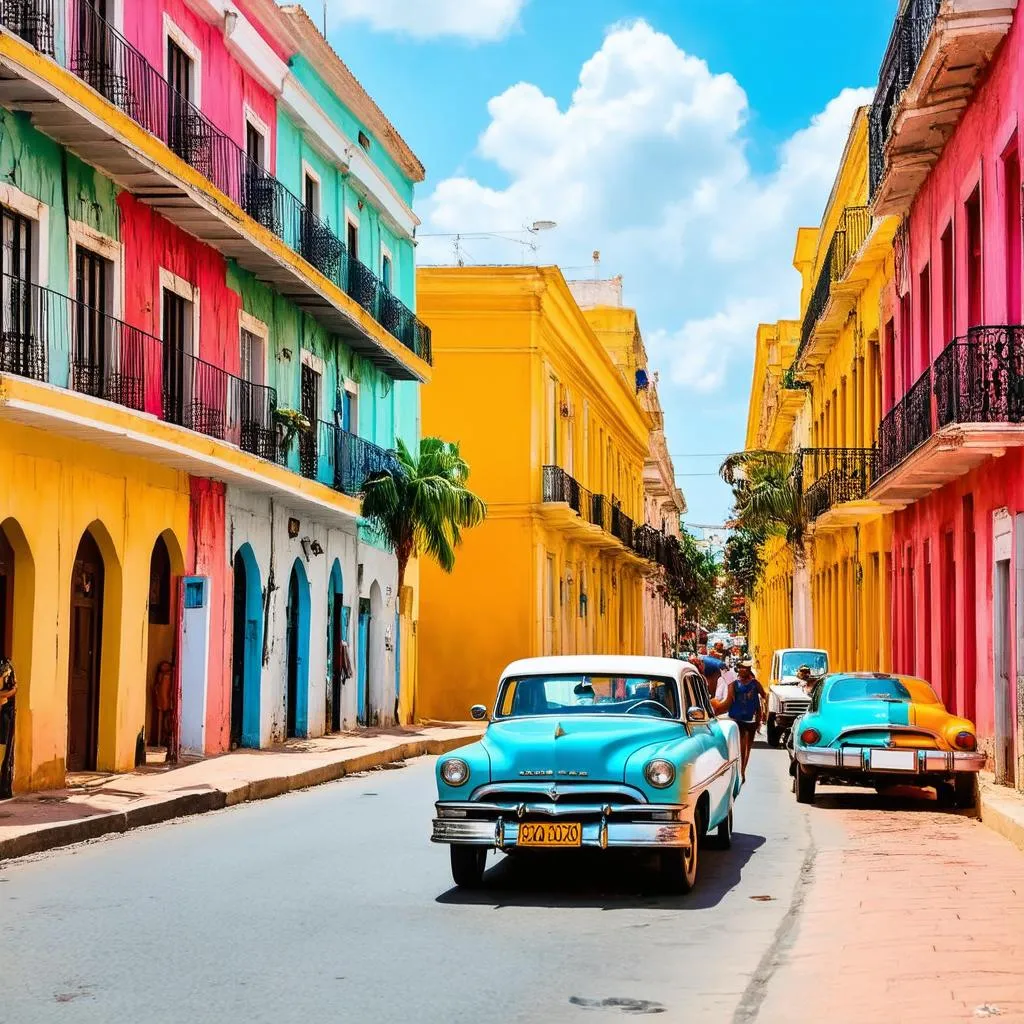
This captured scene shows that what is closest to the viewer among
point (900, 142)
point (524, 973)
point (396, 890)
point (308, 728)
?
point (524, 973)

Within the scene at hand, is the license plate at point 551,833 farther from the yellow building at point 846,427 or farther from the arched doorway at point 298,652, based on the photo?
the yellow building at point 846,427

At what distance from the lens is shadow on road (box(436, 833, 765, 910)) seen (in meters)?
9.62

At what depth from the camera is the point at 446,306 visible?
37.3 meters

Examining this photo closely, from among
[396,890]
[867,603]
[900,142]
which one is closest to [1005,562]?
[900,142]

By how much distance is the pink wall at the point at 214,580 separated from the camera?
21062 millimetres

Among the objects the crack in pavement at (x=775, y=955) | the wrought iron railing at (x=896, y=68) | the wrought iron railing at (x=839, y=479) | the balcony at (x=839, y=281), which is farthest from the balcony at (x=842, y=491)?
the crack in pavement at (x=775, y=955)

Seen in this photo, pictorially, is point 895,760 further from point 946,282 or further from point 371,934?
point 946,282

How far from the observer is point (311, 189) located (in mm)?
26500

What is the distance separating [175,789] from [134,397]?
4.75m

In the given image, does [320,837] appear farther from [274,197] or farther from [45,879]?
[274,197]

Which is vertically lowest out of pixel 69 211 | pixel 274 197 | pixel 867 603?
pixel 867 603

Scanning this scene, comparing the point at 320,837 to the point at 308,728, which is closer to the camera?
the point at 320,837

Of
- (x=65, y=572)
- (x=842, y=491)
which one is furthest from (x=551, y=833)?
(x=842, y=491)

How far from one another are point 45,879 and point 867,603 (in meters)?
22.9
